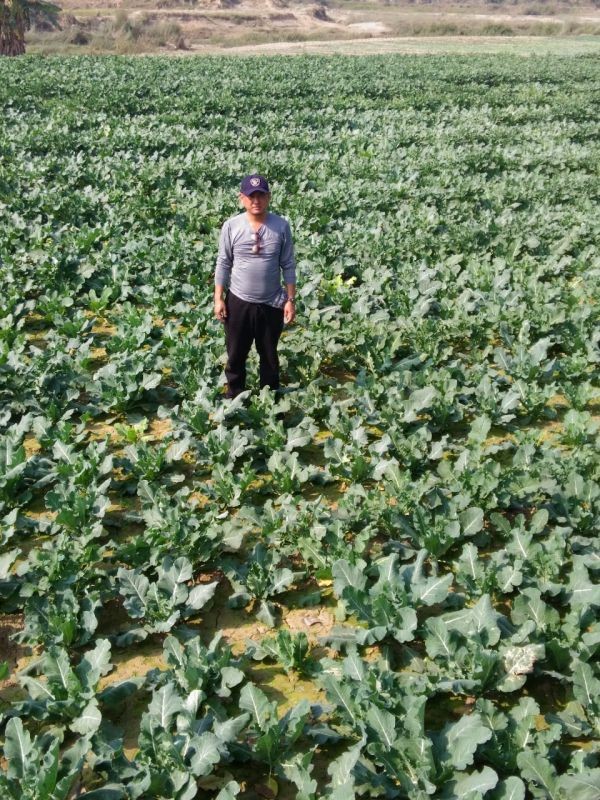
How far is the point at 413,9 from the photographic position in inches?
6806

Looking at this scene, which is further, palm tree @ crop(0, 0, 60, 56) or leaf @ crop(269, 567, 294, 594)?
palm tree @ crop(0, 0, 60, 56)

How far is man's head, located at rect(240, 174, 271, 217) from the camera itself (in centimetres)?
494

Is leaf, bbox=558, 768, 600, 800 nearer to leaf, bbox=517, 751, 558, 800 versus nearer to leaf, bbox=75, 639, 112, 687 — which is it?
leaf, bbox=517, 751, 558, 800

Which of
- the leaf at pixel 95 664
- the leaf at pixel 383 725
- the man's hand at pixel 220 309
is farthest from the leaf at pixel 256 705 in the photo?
the man's hand at pixel 220 309

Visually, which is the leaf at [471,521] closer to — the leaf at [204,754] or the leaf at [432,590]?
the leaf at [432,590]

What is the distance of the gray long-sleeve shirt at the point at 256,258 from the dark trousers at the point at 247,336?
0.09 metres

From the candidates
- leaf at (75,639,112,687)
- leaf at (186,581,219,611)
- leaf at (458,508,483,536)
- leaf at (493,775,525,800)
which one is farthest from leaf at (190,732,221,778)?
leaf at (458,508,483,536)

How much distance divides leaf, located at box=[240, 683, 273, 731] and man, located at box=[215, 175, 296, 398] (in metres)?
3.18

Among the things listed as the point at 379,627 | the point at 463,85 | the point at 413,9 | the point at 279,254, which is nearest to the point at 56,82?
the point at 463,85

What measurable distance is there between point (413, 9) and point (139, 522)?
661 ft

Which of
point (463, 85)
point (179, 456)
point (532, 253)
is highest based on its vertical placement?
point (463, 85)

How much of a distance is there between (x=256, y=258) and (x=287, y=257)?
0.29 meters

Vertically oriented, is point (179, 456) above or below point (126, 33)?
below

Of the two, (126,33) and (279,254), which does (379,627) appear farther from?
(126,33)
